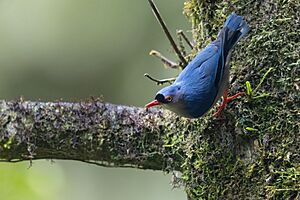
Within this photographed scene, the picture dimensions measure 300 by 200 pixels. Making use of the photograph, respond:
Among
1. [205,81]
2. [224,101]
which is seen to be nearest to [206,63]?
[205,81]

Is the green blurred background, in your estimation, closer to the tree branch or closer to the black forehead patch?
the tree branch

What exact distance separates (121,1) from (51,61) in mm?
1076

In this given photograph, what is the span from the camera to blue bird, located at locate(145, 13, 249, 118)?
2660 millimetres

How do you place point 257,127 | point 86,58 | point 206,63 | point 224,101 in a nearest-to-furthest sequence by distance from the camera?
1. point 257,127
2. point 224,101
3. point 206,63
4. point 86,58

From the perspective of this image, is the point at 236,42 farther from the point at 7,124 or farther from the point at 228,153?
the point at 7,124

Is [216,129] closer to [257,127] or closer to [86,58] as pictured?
[257,127]

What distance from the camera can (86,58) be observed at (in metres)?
6.49

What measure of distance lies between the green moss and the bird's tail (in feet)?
0.13

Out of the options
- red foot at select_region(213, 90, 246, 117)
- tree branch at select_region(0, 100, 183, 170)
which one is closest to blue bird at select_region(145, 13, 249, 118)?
red foot at select_region(213, 90, 246, 117)

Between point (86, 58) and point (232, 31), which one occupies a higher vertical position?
point (86, 58)

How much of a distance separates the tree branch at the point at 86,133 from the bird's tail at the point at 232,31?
500 millimetres

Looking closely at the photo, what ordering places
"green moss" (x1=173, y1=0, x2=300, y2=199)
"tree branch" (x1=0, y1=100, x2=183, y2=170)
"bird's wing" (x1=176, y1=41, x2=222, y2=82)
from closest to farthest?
"green moss" (x1=173, y1=0, x2=300, y2=199), "bird's wing" (x1=176, y1=41, x2=222, y2=82), "tree branch" (x1=0, y1=100, x2=183, y2=170)

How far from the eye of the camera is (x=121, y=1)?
6.29 m

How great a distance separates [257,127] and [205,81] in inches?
17.9
